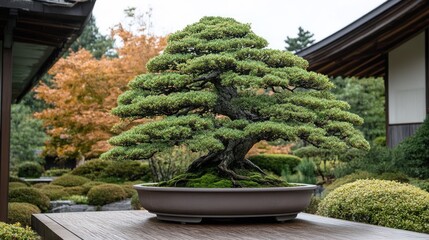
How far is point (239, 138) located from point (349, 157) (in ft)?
30.6

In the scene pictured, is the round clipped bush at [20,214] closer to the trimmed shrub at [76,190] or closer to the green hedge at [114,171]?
the trimmed shrub at [76,190]

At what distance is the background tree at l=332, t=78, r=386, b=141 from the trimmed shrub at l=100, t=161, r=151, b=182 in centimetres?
1349

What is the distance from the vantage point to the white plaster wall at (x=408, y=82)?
1240 centimetres

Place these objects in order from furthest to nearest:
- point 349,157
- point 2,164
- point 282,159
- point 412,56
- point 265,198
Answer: point 282,159 → point 349,157 → point 412,56 → point 2,164 → point 265,198

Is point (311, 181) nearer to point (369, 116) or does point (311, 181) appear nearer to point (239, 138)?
point (239, 138)

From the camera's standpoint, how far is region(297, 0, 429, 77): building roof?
11539 mm

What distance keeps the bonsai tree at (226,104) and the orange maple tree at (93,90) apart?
1142 cm

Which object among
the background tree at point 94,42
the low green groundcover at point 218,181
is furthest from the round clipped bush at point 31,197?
the background tree at point 94,42

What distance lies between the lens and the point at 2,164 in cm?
761

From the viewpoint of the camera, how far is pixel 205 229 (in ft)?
18.3

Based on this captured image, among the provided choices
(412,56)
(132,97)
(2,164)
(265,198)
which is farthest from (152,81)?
(412,56)

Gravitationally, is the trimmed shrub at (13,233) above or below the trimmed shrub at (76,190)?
below

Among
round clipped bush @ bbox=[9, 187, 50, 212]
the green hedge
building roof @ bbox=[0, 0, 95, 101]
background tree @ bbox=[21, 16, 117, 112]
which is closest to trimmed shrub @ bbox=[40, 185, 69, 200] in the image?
round clipped bush @ bbox=[9, 187, 50, 212]

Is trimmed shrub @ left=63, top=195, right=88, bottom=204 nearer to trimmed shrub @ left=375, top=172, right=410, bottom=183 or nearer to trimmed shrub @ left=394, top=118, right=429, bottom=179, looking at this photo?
trimmed shrub @ left=375, top=172, right=410, bottom=183
